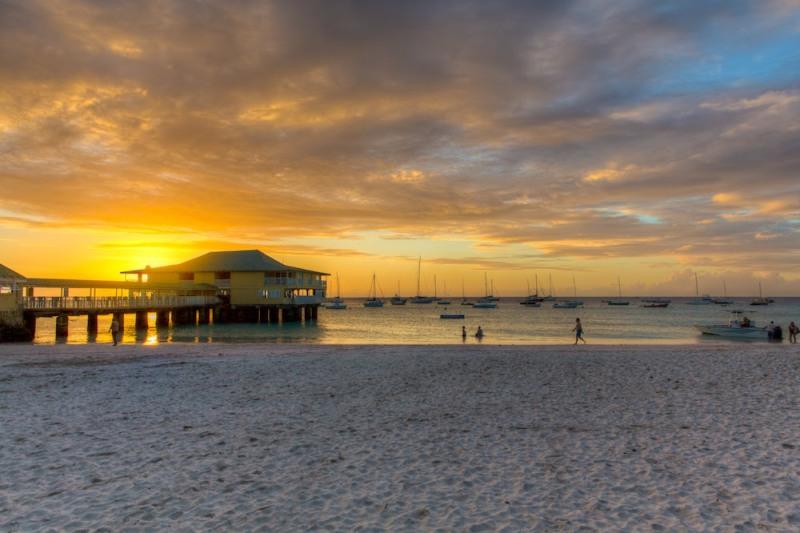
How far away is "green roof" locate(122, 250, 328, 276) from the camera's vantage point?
59.9m

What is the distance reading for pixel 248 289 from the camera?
59969 mm

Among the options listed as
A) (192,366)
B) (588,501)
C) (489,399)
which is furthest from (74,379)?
(588,501)

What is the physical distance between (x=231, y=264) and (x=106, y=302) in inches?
716

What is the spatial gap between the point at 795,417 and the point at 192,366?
16.3m

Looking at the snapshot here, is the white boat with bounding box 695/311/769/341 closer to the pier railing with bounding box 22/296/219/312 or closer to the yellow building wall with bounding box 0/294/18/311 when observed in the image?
the pier railing with bounding box 22/296/219/312

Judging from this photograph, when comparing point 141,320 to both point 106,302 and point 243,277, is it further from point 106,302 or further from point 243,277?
point 243,277

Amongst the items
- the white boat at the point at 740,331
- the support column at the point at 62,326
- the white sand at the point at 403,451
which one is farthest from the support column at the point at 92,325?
the white boat at the point at 740,331

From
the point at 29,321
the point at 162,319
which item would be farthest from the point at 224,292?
the point at 29,321

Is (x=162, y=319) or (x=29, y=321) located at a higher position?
(x=29, y=321)

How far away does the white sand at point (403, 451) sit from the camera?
5852mm

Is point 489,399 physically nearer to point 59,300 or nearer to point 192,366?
point 192,366

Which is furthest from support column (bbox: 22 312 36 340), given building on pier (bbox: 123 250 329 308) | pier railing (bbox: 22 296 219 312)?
building on pier (bbox: 123 250 329 308)

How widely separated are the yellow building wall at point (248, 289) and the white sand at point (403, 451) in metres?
44.6

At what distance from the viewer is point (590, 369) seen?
16438 mm
